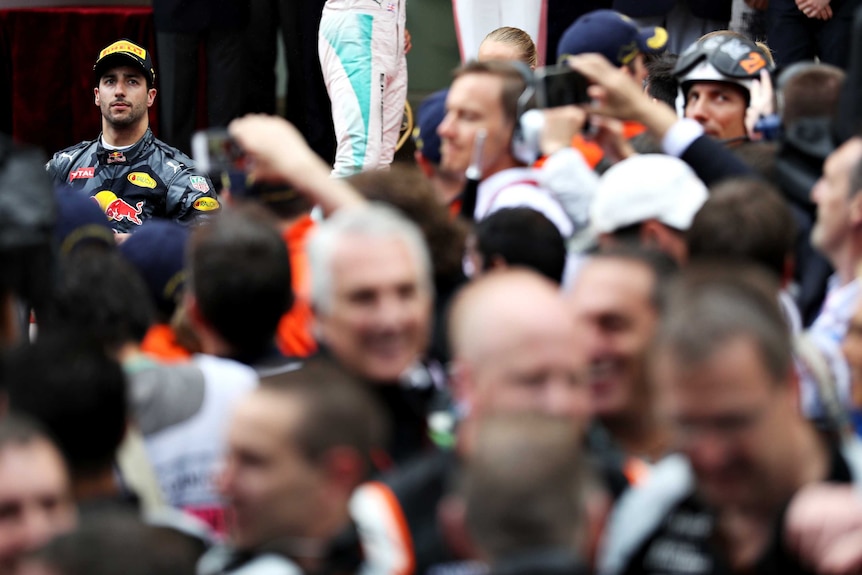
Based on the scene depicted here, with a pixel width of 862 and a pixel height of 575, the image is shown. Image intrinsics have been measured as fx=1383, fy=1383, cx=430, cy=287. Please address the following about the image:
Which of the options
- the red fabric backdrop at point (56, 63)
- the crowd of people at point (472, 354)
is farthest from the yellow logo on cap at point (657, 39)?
the red fabric backdrop at point (56, 63)

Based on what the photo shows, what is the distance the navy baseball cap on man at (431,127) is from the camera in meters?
4.59

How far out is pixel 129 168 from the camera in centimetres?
650

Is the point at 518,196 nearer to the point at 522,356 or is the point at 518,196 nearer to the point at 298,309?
the point at 298,309

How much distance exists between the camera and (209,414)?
2.77 m

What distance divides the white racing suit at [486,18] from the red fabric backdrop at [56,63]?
2030mm

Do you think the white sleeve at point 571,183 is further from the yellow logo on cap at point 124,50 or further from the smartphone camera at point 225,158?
the yellow logo on cap at point 124,50

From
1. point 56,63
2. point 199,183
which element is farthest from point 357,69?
point 56,63

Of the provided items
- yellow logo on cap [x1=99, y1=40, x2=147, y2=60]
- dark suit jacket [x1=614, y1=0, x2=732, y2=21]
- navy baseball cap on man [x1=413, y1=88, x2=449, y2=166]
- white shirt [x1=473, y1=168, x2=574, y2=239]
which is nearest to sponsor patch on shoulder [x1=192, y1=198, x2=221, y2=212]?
yellow logo on cap [x1=99, y1=40, x2=147, y2=60]

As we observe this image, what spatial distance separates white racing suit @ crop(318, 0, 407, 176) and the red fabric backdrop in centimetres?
178

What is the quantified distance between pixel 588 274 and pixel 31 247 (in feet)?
4.01

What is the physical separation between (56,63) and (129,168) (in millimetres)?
2192

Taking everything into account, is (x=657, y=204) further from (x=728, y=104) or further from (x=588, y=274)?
(x=728, y=104)

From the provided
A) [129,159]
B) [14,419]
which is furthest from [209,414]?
[129,159]

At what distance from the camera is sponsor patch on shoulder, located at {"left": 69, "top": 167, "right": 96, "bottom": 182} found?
654 centimetres
